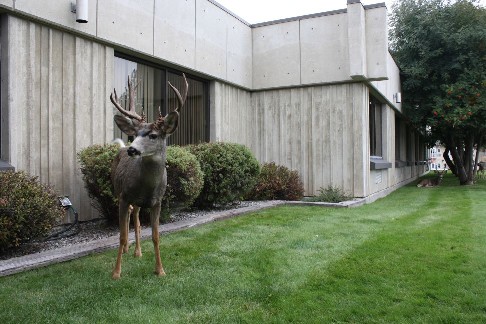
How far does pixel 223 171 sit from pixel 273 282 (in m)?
4.29

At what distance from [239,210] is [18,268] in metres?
4.53

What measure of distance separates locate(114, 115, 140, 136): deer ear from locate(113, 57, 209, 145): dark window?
3955mm

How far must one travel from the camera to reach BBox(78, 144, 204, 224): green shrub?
19.9 ft

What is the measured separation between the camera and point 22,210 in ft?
15.2

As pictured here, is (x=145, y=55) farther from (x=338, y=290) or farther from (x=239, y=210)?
(x=338, y=290)

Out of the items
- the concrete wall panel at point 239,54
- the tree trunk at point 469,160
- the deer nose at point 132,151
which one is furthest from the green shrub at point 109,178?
the tree trunk at point 469,160

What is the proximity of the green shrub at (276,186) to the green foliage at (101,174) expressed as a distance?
14.5 feet

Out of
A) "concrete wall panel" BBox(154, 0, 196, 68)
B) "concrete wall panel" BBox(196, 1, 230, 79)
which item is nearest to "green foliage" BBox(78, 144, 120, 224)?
"concrete wall panel" BBox(154, 0, 196, 68)

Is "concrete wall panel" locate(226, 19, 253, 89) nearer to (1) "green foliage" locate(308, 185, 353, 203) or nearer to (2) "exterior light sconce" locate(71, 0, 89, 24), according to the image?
(1) "green foliage" locate(308, 185, 353, 203)

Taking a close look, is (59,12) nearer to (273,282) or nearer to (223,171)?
(223,171)

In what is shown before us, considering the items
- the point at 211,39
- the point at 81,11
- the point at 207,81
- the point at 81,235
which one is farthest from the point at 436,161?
the point at 81,235

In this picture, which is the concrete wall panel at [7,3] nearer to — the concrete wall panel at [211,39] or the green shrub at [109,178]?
the green shrub at [109,178]

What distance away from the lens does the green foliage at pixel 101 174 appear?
6047mm

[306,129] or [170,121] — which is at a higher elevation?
[306,129]
